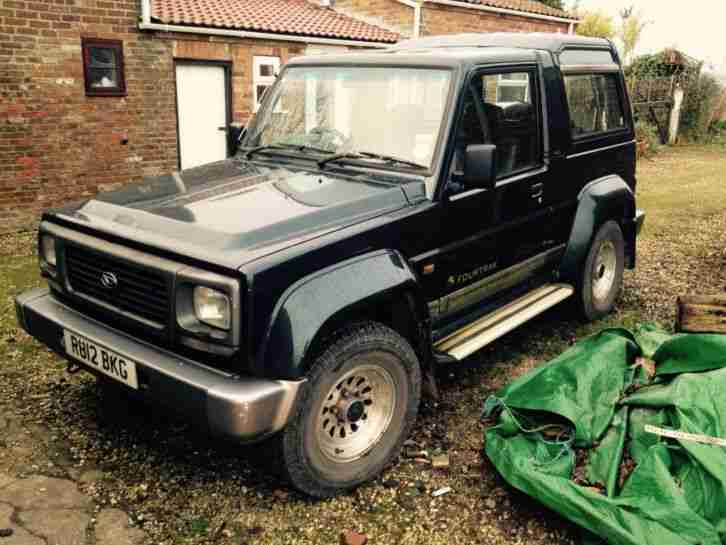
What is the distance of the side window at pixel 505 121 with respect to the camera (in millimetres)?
3738

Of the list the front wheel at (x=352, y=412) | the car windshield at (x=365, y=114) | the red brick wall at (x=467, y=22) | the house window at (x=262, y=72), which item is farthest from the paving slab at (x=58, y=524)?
the red brick wall at (x=467, y=22)

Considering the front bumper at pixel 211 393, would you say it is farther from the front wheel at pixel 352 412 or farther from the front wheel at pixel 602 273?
the front wheel at pixel 602 273

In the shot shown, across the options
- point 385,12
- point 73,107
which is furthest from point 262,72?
point 385,12

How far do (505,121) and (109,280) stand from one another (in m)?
2.46

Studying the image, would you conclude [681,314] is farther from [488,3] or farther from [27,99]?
[488,3]

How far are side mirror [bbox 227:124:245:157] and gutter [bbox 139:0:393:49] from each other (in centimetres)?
568

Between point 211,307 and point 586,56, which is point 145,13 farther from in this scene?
point 211,307

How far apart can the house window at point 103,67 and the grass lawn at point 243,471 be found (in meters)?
5.68

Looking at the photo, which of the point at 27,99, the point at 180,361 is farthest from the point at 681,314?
the point at 27,99

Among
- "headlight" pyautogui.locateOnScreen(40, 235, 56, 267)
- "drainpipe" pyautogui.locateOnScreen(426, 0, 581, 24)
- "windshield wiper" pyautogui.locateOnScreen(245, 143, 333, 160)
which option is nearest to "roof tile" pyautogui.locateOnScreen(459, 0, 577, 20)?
"drainpipe" pyautogui.locateOnScreen(426, 0, 581, 24)

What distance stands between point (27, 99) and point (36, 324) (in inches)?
275

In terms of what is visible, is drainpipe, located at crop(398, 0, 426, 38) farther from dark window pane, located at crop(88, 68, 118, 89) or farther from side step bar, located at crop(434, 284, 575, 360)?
side step bar, located at crop(434, 284, 575, 360)

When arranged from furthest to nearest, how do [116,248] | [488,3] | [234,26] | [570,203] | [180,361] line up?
[488,3] < [234,26] < [570,203] < [116,248] < [180,361]

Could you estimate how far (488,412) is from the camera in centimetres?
362
